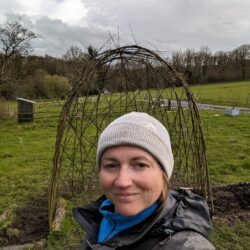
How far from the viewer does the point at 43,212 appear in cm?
460

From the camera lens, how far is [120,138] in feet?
4.66

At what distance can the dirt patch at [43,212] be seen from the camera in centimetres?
388

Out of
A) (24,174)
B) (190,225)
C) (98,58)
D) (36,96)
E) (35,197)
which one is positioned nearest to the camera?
(190,225)

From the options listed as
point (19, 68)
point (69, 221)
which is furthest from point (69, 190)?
point (19, 68)

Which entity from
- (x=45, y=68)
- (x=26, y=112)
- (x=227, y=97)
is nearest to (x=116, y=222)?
(x=26, y=112)

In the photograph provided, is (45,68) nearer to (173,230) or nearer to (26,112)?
(26,112)

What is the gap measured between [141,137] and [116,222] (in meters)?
0.41

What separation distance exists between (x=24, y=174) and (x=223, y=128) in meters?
8.30

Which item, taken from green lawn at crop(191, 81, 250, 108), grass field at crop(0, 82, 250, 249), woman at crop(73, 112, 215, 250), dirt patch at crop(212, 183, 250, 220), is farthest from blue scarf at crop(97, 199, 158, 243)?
green lawn at crop(191, 81, 250, 108)

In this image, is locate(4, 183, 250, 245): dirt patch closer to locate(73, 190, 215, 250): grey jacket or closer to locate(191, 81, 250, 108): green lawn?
locate(73, 190, 215, 250): grey jacket

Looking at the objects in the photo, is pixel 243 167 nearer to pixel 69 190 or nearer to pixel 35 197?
pixel 69 190

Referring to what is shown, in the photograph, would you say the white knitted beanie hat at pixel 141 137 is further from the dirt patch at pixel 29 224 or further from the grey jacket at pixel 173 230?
the dirt patch at pixel 29 224

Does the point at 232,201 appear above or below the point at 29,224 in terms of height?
above

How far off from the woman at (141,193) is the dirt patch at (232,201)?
316 cm
